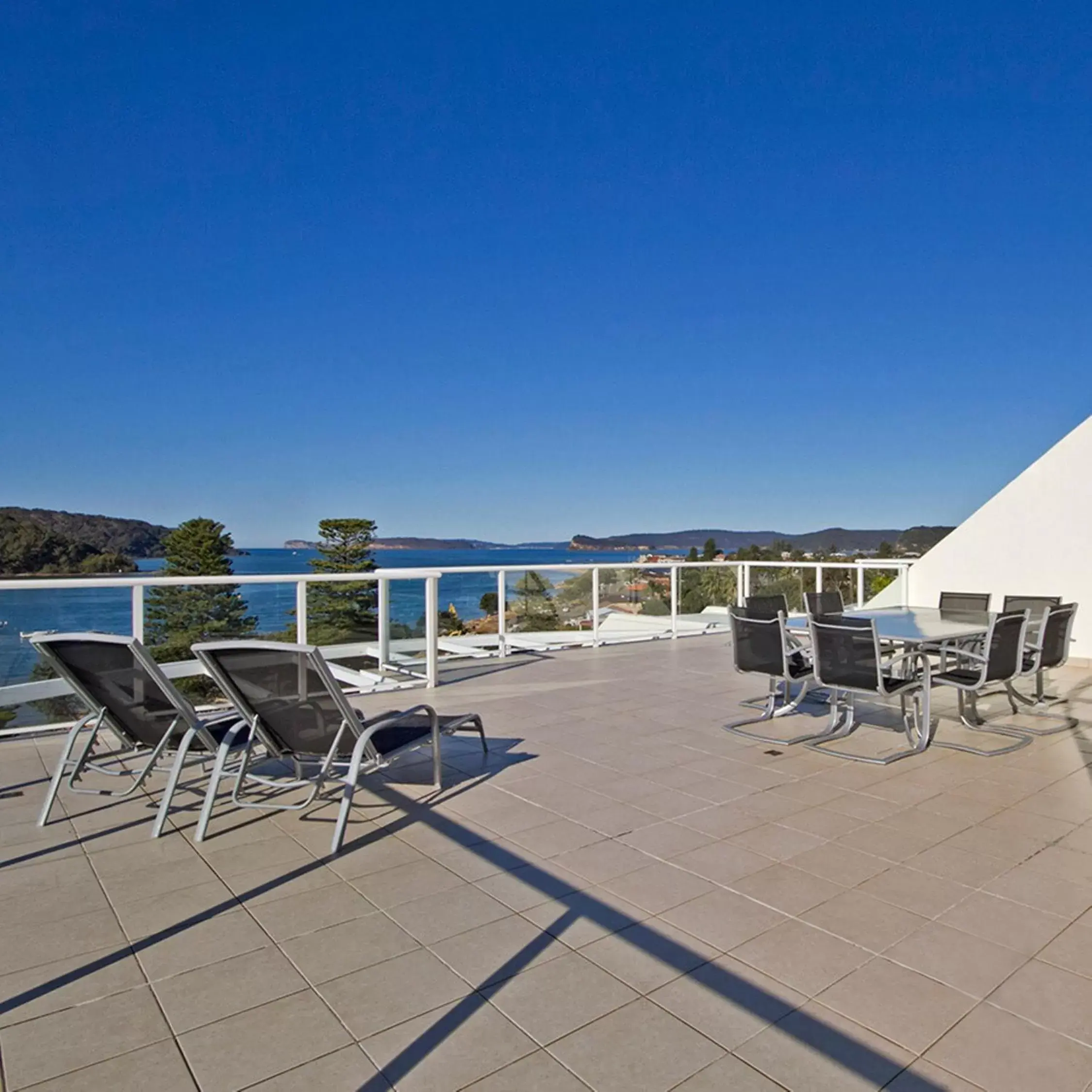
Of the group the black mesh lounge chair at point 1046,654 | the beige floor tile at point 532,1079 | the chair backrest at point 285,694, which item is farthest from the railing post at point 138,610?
the black mesh lounge chair at point 1046,654

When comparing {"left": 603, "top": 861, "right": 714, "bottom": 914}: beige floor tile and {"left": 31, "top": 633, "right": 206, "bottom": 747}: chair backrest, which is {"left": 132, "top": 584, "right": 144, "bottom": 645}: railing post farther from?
{"left": 603, "top": 861, "right": 714, "bottom": 914}: beige floor tile

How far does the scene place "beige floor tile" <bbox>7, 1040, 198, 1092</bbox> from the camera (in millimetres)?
1697

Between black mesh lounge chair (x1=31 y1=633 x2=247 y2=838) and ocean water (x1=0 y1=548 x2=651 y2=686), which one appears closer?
black mesh lounge chair (x1=31 y1=633 x2=247 y2=838)

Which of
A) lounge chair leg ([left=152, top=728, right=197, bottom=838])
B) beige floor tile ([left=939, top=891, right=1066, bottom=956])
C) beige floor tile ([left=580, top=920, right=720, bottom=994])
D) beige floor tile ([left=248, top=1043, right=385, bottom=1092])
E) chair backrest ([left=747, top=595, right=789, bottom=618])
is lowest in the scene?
beige floor tile ([left=939, top=891, right=1066, bottom=956])

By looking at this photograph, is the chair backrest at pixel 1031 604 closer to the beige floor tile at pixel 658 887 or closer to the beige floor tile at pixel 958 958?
the beige floor tile at pixel 958 958

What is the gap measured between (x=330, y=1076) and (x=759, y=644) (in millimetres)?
4137

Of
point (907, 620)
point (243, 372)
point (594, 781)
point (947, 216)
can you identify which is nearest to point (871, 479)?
point (947, 216)

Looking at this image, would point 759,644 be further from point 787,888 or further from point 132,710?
point 132,710

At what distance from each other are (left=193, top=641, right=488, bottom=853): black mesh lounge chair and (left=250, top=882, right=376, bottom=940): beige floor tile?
0.41 metres

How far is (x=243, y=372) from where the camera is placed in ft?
95.9

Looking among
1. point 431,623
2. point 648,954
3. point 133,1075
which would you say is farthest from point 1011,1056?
point 431,623

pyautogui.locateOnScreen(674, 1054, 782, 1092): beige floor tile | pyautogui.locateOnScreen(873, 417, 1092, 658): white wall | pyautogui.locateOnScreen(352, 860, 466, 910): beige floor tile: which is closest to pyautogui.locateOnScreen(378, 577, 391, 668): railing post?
pyautogui.locateOnScreen(352, 860, 466, 910): beige floor tile

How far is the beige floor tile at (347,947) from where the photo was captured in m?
2.21

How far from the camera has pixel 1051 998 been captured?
2041 mm
